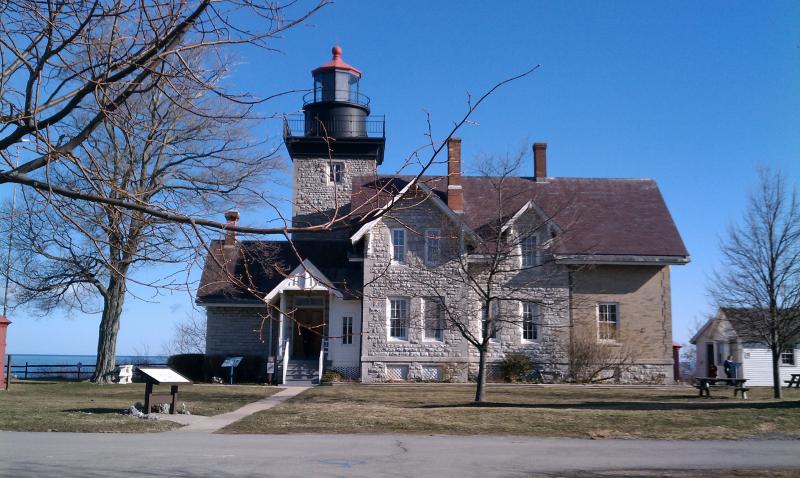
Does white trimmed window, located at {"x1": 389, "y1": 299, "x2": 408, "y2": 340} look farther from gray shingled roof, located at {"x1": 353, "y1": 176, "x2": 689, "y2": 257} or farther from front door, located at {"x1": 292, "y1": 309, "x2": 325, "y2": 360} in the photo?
gray shingled roof, located at {"x1": 353, "y1": 176, "x2": 689, "y2": 257}

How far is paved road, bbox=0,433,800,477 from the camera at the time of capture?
10141 millimetres

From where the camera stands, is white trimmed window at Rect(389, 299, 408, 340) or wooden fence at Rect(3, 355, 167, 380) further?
wooden fence at Rect(3, 355, 167, 380)

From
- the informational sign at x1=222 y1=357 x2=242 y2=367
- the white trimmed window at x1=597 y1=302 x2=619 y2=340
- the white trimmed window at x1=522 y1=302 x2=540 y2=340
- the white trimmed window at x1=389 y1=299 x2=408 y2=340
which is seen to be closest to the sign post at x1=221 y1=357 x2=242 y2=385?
the informational sign at x1=222 y1=357 x2=242 y2=367

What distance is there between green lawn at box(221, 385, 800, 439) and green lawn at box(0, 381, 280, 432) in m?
1.91

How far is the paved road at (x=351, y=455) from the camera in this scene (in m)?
10.1

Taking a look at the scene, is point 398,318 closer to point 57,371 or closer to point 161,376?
point 161,376

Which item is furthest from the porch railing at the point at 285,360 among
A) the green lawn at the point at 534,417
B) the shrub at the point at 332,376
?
the green lawn at the point at 534,417

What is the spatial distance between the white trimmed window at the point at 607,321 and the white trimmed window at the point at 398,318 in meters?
7.96

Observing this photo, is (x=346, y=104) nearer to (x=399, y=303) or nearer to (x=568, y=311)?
(x=399, y=303)

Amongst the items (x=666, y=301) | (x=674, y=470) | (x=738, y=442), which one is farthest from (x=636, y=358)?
(x=674, y=470)

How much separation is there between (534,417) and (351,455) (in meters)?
6.19

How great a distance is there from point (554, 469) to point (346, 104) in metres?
28.0

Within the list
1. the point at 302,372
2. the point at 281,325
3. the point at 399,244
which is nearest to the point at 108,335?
the point at 281,325

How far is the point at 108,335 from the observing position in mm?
29875
